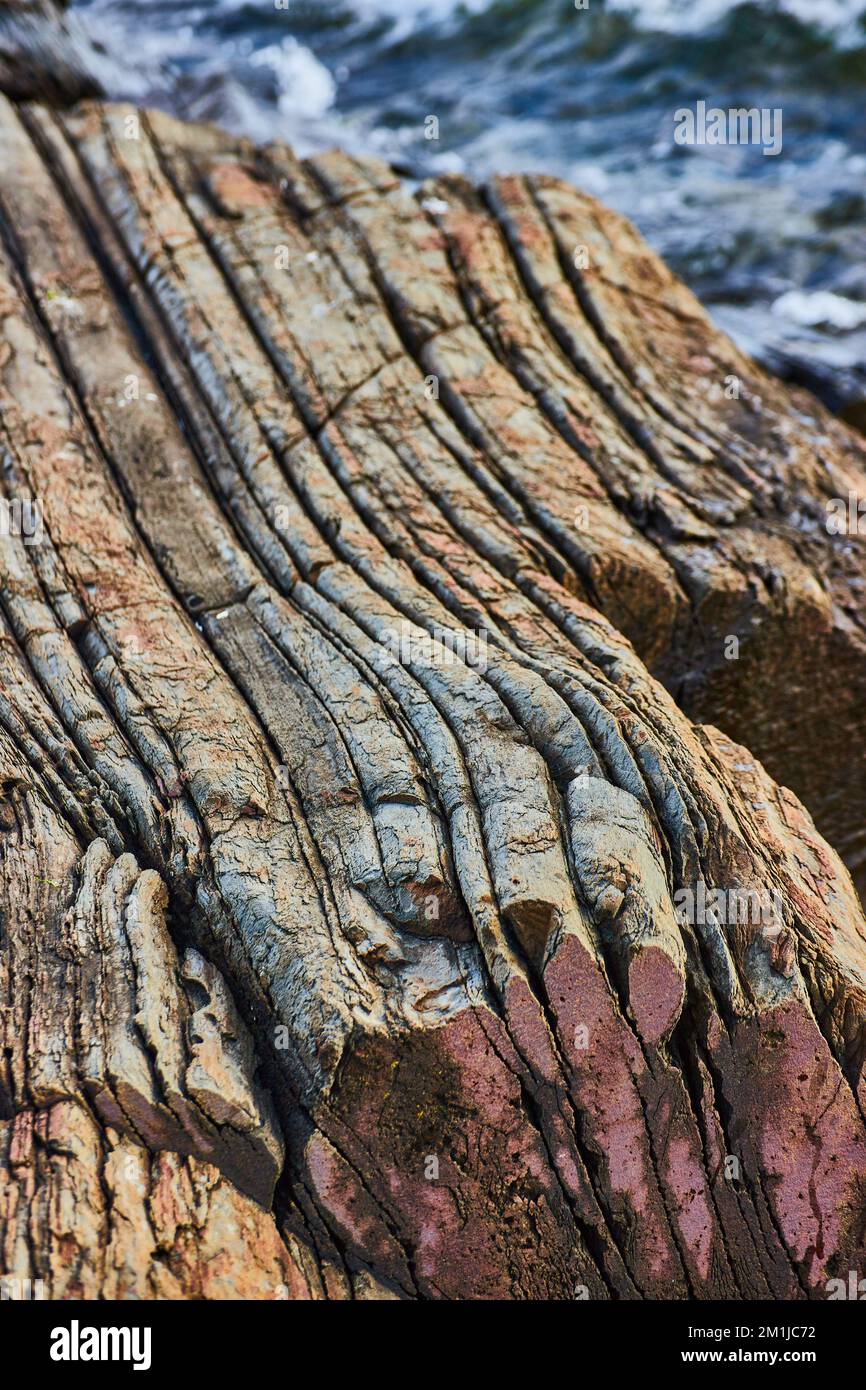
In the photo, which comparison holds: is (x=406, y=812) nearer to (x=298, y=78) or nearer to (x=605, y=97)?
(x=605, y=97)

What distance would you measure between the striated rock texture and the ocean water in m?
4.62

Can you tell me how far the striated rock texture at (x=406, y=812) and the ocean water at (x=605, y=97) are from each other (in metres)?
4.62

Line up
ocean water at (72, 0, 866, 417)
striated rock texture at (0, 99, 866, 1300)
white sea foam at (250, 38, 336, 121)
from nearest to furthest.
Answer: striated rock texture at (0, 99, 866, 1300), ocean water at (72, 0, 866, 417), white sea foam at (250, 38, 336, 121)

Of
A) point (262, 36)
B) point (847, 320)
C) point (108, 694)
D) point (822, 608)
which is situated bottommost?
point (108, 694)

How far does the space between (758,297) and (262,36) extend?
31.3 feet

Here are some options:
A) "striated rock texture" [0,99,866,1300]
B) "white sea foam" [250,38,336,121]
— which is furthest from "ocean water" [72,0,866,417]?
"striated rock texture" [0,99,866,1300]

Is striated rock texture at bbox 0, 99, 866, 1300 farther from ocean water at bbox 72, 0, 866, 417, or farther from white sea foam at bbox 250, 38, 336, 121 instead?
white sea foam at bbox 250, 38, 336, 121

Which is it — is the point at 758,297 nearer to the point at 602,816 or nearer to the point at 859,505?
the point at 859,505

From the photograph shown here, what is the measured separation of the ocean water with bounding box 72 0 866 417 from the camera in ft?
39.2

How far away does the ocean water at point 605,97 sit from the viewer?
39.2 feet

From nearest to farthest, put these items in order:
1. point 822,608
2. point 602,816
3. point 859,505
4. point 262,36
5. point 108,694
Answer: point 602,816 → point 108,694 → point 822,608 → point 859,505 → point 262,36

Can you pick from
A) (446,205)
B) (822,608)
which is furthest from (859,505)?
(446,205)

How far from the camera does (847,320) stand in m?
10.6

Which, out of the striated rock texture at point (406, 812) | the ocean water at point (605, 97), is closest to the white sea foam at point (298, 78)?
the ocean water at point (605, 97)
